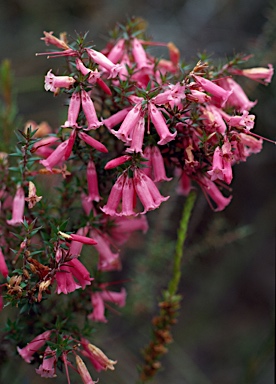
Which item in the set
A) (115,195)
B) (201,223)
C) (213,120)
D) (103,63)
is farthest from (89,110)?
(201,223)

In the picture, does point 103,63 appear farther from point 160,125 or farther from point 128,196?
point 128,196

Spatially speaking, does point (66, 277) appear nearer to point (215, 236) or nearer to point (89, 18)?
point (215, 236)

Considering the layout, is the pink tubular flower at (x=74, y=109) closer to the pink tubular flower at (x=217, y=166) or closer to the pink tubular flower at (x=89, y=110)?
the pink tubular flower at (x=89, y=110)

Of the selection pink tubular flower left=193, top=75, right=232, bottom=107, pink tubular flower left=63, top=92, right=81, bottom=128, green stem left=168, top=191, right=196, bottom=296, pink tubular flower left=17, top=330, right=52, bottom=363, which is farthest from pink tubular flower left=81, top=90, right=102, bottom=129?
pink tubular flower left=17, top=330, right=52, bottom=363

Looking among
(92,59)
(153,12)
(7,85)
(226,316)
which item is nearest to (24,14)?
(153,12)

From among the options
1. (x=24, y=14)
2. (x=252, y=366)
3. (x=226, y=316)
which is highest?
(x=24, y=14)

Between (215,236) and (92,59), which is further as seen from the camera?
(215,236)

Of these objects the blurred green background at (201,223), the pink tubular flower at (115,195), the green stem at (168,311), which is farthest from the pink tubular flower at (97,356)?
the blurred green background at (201,223)
